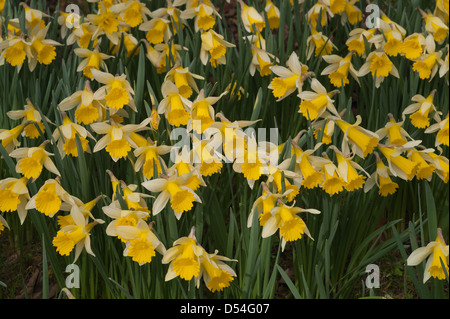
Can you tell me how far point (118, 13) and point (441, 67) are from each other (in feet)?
4.90

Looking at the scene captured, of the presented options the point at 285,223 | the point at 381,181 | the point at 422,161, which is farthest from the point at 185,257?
the point at 422,161

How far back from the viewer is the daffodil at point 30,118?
2.28 metres

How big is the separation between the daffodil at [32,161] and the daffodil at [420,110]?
1.43 m

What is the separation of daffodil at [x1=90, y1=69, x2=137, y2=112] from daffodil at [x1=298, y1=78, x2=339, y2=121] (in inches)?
25.0

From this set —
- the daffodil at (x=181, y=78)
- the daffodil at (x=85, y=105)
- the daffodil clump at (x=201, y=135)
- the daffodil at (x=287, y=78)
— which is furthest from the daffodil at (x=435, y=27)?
the daffodil at (x=85, y=105)

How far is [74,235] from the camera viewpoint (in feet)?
6.45

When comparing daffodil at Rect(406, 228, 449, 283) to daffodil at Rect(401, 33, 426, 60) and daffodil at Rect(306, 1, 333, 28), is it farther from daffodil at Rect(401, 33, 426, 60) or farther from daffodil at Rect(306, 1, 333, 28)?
daffodil at Rect(306, 1, 333, 28)

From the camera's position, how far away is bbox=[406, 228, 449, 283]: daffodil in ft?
6.07

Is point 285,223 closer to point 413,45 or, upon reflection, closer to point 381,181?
point 381,181

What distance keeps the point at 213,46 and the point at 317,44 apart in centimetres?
56

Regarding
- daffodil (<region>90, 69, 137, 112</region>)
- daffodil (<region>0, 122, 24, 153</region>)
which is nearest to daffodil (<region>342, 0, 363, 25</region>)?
daffodil (<region>90, 69, 137, 112</region>)
